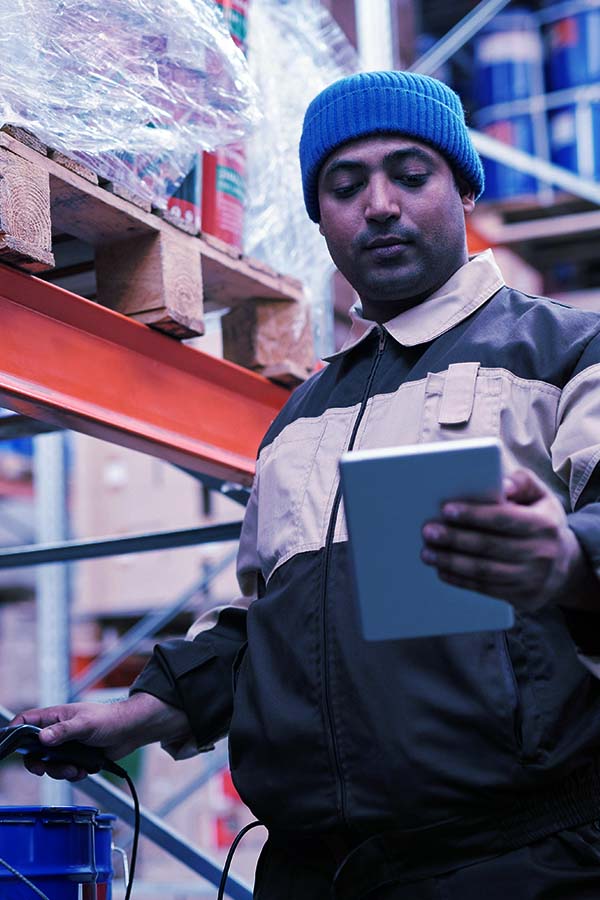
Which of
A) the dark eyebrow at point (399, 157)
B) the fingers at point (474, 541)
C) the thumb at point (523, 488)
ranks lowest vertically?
the fingers at point (474, 541)

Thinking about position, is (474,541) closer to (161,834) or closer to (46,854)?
(46,854)

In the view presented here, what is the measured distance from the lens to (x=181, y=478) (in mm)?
8500

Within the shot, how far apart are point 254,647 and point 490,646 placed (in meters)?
0.43

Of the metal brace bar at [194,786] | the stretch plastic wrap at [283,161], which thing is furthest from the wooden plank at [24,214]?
the metal brace bar at [194,786]

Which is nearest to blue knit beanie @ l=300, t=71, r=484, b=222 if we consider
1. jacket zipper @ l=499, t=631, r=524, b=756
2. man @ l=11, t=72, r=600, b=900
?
man @ l=11, t=72, r=600, b=900

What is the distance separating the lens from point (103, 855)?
82.0 inches

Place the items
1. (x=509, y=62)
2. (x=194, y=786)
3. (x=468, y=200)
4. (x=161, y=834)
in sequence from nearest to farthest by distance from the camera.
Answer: (x=468, y=200), (x=161, y=834), (x=194, y=786), (x=509, y=62)

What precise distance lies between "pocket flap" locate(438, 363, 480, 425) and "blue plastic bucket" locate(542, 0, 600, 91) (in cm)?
479

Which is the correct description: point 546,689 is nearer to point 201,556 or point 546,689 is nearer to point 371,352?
point 371,352

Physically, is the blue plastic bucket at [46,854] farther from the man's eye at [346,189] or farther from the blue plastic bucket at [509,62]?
the blue plastic bucket at [509,62]

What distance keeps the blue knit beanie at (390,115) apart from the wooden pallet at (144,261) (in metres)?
0.44

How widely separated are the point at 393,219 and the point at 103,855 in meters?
1.19

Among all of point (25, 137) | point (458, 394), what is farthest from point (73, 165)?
point (458, 394)

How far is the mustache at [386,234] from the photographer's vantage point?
6.41 ft
